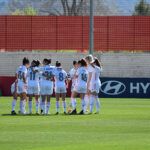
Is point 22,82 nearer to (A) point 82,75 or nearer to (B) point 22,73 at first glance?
(B) point 22,73

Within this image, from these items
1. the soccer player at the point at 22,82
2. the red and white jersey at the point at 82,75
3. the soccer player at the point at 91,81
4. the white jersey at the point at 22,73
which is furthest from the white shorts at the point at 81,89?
the white jersey at the point at 22,73

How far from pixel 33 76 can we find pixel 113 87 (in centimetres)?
1760

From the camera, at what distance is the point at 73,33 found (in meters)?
52.0

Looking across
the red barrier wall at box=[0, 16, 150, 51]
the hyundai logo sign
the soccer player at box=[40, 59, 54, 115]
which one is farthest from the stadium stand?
the soccer player at box=[40, 59, 54, 115]

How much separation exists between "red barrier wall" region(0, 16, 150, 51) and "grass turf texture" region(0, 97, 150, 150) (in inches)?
939

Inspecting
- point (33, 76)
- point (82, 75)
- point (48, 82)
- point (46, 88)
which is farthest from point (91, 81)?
point (33, 76)

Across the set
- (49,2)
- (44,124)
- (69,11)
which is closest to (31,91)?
(44,124)

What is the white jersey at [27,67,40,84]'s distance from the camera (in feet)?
94.8

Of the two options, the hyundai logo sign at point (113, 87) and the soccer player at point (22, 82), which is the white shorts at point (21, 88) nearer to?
the soccer player at point (22, 82)

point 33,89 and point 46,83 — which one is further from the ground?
point 46,83

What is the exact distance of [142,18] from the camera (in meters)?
51.8

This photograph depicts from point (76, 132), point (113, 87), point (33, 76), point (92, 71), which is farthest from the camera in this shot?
point (113, 87)

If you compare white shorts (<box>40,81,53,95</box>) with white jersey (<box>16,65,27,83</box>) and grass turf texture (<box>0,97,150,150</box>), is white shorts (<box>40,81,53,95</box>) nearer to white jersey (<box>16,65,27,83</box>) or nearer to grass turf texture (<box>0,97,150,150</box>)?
white jersey (<box>16,65,27,83</box>)

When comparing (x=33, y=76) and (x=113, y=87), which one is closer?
(x=33, y=76)
